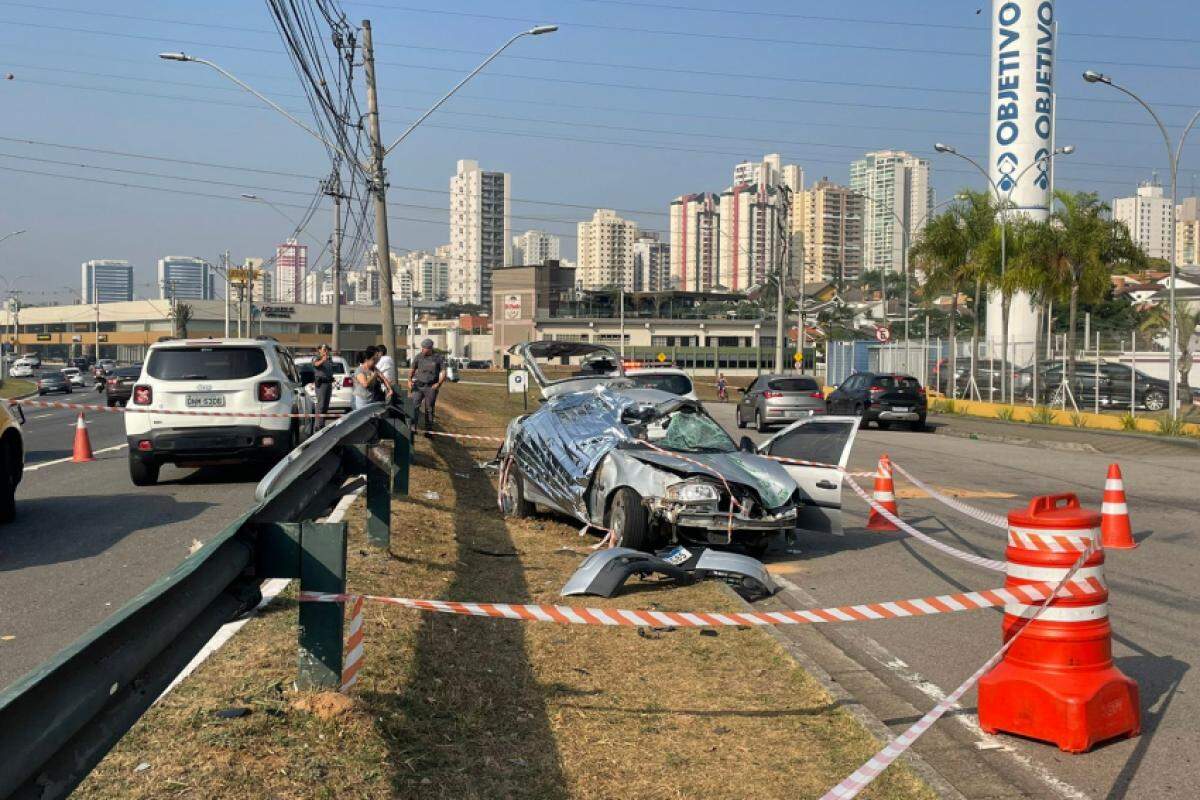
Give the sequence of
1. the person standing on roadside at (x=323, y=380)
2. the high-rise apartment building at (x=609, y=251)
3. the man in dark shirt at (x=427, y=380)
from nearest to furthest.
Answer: the person standing on roadside at (x=323, y=380), the man in dark shirt at (x=427, y=380), the high-rise apartment building at (x=609, y=251)

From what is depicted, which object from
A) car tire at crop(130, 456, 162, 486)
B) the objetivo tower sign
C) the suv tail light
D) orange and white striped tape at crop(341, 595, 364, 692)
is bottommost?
car tire at crop(130, 456, 162, 486)

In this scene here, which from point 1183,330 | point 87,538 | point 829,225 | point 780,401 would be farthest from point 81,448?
point 829,225

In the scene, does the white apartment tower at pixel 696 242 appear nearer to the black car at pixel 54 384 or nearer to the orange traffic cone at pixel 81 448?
the black car at pixel 54 384

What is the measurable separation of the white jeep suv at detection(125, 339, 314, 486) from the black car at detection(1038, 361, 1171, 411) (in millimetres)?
28210

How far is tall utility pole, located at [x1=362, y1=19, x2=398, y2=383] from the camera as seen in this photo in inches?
936

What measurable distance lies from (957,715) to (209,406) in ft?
34.6

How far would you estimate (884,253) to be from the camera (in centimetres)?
16938

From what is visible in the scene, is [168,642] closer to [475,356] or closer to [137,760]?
[137,760]

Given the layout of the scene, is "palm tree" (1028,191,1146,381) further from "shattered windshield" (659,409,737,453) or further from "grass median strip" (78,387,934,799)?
"grass median strip" (78,387,934,799)

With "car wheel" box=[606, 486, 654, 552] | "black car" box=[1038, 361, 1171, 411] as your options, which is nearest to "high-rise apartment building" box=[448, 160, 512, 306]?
"black car" box=[1038, 361, 1171, 411]

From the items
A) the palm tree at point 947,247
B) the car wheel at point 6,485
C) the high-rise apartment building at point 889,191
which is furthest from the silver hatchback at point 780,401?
the high-rise apartment building at point 889,191

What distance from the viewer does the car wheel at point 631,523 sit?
958 centimetres

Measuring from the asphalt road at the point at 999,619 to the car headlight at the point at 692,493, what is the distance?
3.04 feet

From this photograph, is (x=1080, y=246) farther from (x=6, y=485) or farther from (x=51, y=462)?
(x=6, y=485)
